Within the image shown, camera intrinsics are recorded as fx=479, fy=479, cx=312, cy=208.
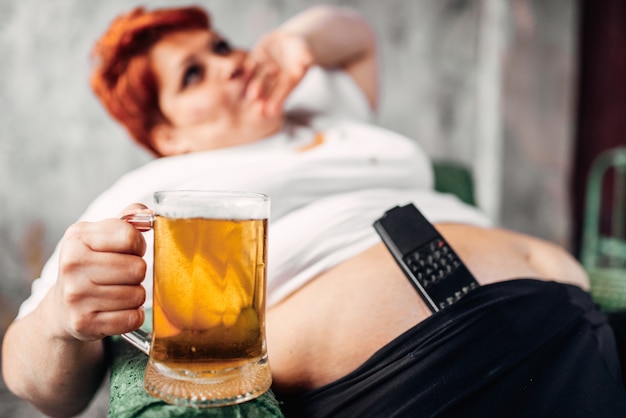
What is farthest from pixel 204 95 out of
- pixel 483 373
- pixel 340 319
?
pixel 483 373

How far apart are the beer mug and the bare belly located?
21 centimetres

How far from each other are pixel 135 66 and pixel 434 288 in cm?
80

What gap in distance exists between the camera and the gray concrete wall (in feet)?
5.17

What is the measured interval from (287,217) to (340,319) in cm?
22

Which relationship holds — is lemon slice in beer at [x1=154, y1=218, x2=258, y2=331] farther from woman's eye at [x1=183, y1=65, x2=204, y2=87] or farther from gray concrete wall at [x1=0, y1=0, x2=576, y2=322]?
gray concrete wall at [x1=0, y1=0, x2=576, y2=322]

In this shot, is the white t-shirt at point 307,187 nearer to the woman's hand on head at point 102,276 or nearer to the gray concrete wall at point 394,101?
→ the woman's hand on head at point 102,276

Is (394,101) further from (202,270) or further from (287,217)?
(202,270)

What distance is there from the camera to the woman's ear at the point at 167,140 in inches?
44.0

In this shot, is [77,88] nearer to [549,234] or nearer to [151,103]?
[151,103]

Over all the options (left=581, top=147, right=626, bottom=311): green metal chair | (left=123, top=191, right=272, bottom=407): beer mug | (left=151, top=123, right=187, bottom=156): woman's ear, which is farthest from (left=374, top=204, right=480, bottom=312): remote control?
(left=581, top=147, right=626, bottom=311): green metal chair

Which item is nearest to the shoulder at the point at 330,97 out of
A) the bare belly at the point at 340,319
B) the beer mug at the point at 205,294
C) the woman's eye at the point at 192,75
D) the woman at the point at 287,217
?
the woman at the point at 287,217

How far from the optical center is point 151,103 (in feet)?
3.67

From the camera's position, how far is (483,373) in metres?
0.60

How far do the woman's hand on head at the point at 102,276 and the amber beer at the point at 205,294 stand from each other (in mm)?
23
